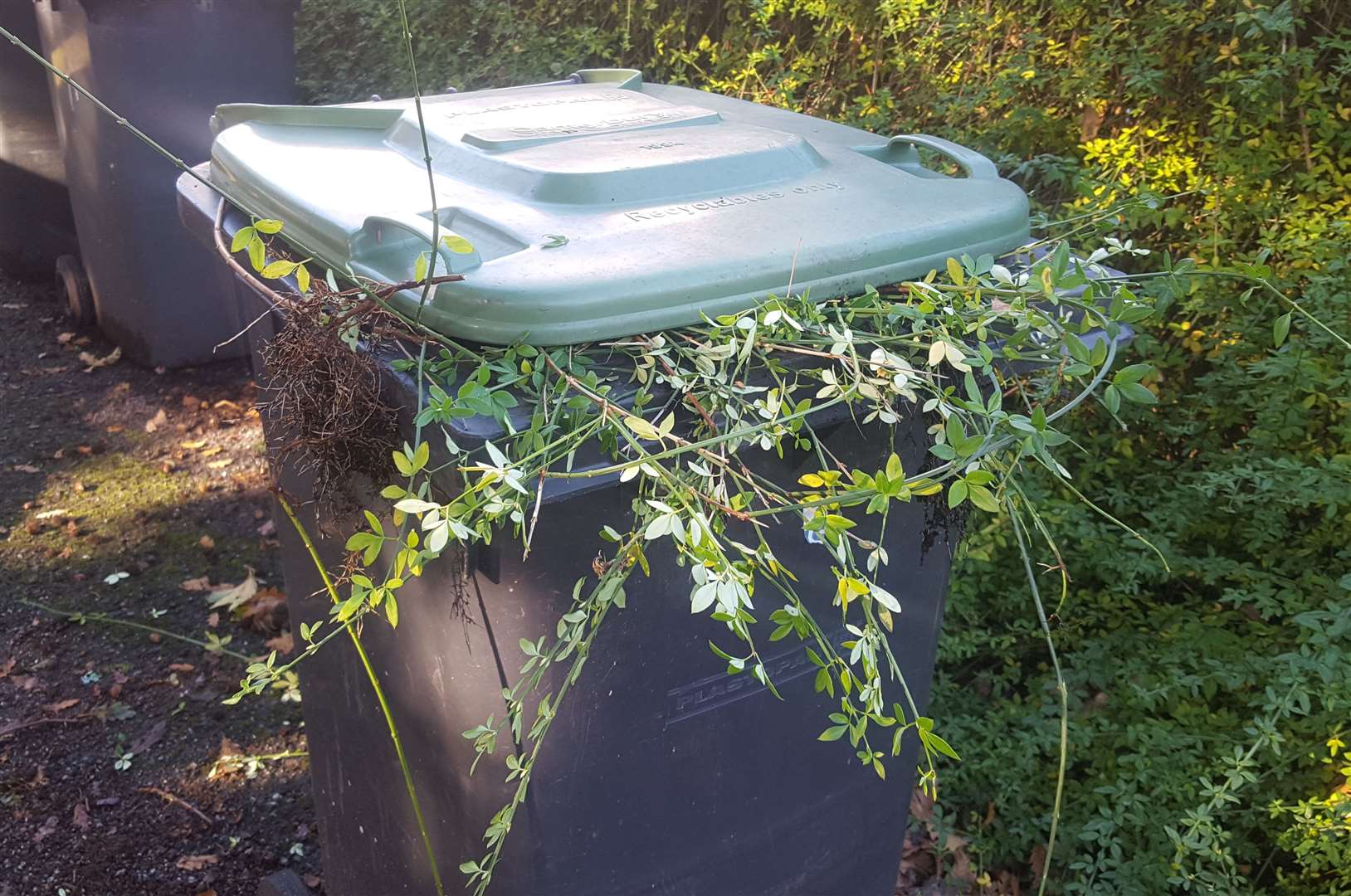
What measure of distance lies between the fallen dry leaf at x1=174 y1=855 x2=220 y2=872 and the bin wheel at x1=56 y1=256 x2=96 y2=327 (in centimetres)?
341

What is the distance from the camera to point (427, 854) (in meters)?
1.77

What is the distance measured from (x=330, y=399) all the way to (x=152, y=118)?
3501mm

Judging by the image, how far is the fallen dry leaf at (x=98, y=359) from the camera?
16.1 ft

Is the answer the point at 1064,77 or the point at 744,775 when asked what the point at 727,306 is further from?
the point at 1064,77

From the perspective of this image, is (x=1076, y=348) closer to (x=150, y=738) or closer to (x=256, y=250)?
(x=256, y=250)

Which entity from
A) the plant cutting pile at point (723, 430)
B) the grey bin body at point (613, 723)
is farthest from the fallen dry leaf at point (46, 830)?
the plant cutting pile at point (723, 430)

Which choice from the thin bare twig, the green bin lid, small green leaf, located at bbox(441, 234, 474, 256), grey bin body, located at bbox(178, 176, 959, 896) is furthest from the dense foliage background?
the thin bare twig

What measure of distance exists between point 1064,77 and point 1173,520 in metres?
1.37

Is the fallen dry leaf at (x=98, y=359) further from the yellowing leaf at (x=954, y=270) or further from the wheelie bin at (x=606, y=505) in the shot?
the yellowing leaf at (x=954, y=270)

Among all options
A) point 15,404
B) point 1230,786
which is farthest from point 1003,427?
point 15,404

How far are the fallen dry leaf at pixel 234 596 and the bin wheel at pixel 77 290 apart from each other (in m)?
2.36

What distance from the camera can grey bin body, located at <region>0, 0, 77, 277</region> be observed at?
194 inches

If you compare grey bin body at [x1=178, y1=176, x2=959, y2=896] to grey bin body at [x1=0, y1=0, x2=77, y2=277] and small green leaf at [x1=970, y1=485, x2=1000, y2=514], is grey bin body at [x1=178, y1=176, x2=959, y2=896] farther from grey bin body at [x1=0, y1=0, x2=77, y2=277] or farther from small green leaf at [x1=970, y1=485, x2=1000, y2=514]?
grey bin body at [x1=0, y1=0, x2=77, y2=277]

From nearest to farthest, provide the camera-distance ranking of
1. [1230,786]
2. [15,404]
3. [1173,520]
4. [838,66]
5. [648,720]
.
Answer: [648,720], [1230,786], [1173,520], [838,66], [15,404]
